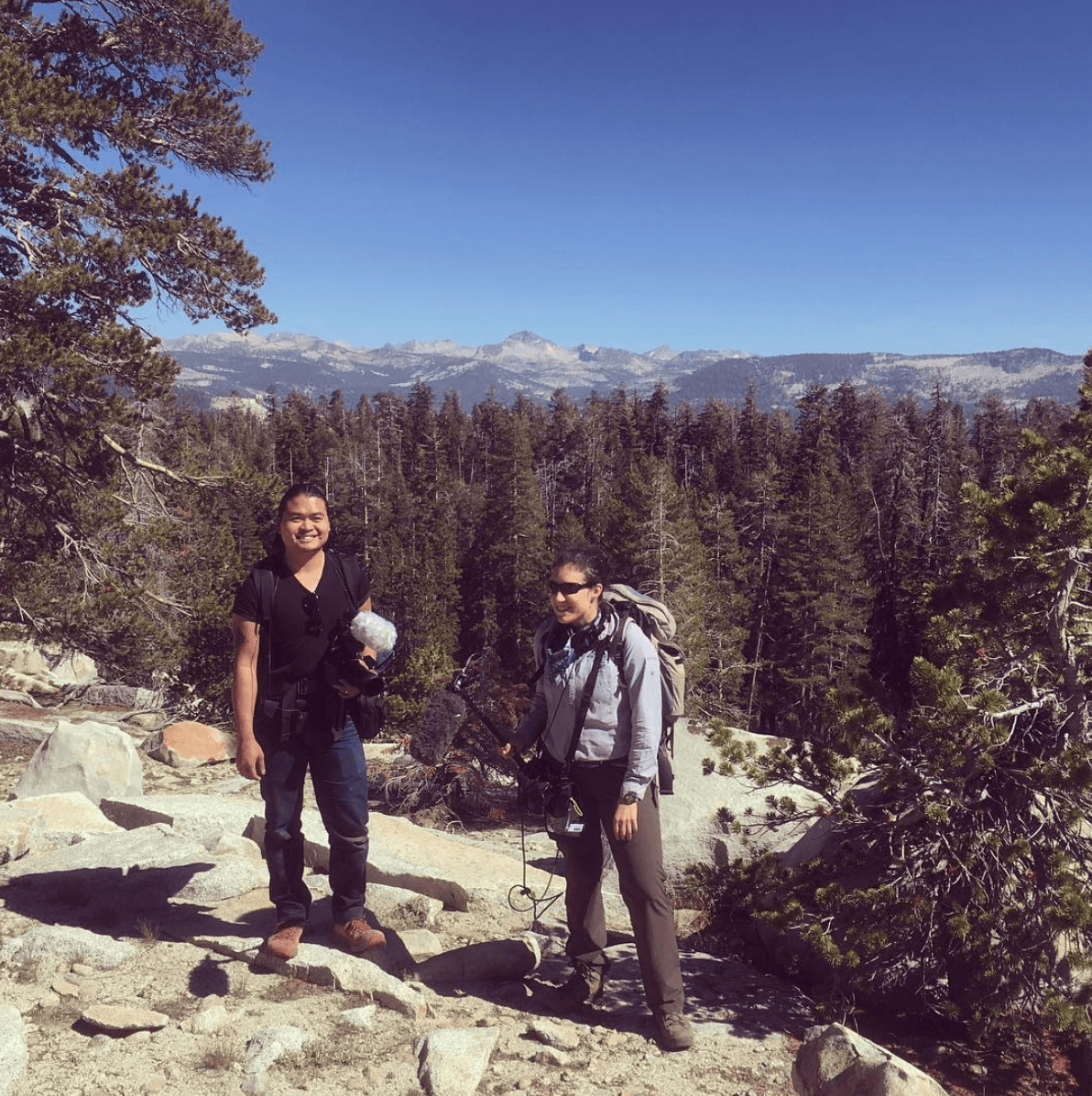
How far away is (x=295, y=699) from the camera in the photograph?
4.65m

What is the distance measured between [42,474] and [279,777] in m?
7.50

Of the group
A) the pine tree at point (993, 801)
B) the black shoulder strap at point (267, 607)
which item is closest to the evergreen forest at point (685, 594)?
the pine tree at point (993, 801)

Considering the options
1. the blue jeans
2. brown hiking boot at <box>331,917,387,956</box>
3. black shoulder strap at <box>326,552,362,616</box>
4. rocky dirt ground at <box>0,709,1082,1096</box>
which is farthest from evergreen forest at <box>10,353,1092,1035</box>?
black shoulder strap at <box>326,552,362,616</box>

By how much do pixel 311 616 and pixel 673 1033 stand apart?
9.32ft

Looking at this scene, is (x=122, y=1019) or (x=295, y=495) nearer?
(x=122, y=1019)

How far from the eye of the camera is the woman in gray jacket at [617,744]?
14.1 ft

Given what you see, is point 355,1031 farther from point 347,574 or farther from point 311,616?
point 347,574

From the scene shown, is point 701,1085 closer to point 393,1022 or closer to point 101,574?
point 393,1022

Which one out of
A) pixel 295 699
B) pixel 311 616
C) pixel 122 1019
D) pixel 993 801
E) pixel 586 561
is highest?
pixel 586 561

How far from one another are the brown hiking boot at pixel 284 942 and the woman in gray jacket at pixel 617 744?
1.74m

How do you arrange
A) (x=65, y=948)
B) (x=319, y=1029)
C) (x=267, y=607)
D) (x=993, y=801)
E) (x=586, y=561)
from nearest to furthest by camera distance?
(x=319, y=1029) < (x=586, y=561) < (x=267, y=607) < (x=65, y=948) < (x=993, y=801)

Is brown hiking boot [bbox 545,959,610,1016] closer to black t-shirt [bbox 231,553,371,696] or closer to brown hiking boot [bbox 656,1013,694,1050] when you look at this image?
brown hiking boot [bbox 656,1013,694,1050]

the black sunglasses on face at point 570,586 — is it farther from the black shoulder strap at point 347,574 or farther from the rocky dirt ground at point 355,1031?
the rocky dirt ground at point 355,1031

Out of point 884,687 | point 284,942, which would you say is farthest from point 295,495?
point 884,687
